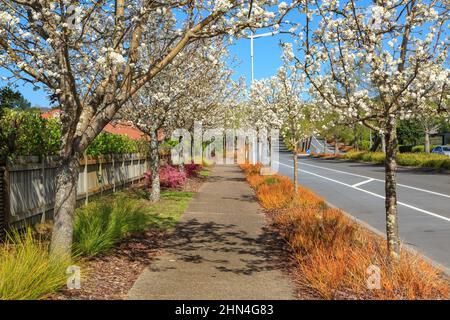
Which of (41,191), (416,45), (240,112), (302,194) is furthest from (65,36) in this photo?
(240,112)

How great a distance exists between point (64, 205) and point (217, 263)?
93.9 inches

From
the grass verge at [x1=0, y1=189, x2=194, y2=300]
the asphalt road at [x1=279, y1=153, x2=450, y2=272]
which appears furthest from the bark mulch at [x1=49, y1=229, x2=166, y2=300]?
the asphalt road at [x1=279, y1=153, x2=450, y2=272]

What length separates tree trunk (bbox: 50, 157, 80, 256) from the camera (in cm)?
626

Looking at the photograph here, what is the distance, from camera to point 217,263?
23.8 ft

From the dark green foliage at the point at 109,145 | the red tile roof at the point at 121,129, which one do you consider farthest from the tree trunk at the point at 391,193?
the red tile roof at the point at 121,129

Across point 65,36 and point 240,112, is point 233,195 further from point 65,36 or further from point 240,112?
point 240,112

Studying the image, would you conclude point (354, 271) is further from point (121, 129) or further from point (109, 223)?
point (121, 129)

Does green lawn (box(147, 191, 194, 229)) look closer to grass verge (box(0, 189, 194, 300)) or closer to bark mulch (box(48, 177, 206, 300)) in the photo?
grass verge (box(0, 189, 194, 300))

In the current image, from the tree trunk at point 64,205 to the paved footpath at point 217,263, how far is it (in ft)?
3.69

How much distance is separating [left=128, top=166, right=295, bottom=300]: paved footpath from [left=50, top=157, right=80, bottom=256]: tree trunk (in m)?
1.12

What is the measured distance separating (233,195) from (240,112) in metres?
21.6

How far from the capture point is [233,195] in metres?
17.9

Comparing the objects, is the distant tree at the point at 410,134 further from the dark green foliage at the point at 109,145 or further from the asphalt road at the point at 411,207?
the dark green foliage at the point at 109,145

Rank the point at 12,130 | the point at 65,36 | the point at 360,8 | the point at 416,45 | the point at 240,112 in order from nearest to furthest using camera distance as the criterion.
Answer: the point at 65,36 < the point at 416,45 < the point at 360,8 < the point at 12,130 < the point at 240,112
